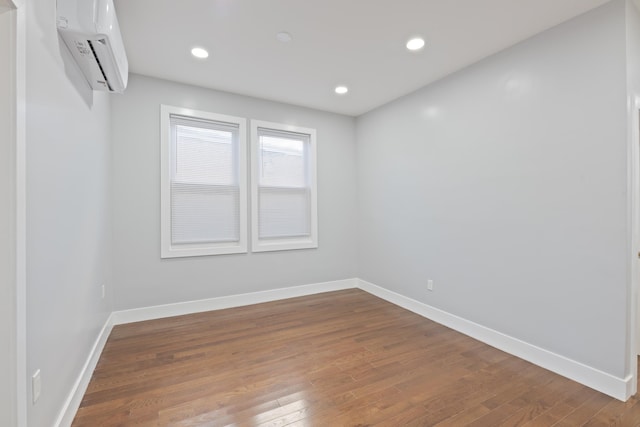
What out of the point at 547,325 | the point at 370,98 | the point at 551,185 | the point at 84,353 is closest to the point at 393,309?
the point at 547,325

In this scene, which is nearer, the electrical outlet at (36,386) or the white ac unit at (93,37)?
the electrical outlet at (36,386)

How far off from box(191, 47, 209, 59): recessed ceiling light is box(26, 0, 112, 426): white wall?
945 mm

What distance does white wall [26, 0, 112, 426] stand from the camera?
123cm

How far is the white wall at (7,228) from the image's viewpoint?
1048 millimetres

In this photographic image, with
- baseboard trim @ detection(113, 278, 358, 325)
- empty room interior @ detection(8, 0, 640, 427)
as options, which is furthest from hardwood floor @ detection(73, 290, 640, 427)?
baseboard trim @ detection(113, 278, 358, 325)

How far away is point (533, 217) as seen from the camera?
235cm

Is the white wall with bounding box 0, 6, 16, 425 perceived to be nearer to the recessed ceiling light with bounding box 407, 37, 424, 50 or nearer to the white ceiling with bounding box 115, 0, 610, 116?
the white ceiling with bounding box 115, 0, 610, 116

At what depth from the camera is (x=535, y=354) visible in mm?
2314

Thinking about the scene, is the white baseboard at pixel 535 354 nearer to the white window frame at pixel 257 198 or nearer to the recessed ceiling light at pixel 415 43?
the white window frame at pixel 257 198

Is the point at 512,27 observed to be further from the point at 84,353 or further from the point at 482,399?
the point at 84,353

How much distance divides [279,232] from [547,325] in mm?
3027

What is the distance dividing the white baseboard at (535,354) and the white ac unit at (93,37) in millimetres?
3672

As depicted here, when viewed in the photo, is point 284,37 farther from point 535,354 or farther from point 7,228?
point 535,354

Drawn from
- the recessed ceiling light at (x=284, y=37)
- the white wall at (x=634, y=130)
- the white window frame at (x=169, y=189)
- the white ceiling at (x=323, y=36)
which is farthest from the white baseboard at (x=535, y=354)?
the recessed ceiling light at (x=284, y=37)
